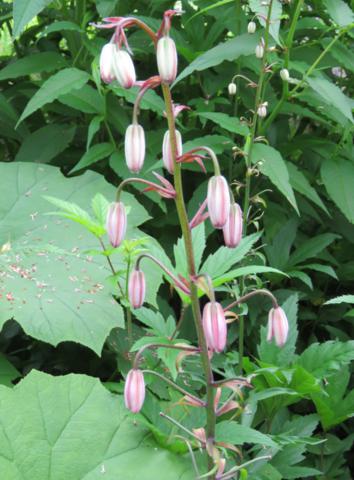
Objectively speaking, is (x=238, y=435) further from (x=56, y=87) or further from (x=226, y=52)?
(x=56, y=87)

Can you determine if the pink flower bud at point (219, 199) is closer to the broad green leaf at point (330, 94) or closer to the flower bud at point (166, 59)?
the flower bud at point (166, 59)

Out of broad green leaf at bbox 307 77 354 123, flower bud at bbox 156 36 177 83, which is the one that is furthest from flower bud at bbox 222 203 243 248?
broad green leaf at bbox 307 77 354 123

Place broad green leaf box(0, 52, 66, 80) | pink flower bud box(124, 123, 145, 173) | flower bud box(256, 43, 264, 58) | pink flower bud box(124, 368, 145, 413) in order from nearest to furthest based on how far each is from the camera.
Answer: pink flower bud box(124, 123, 145, 173) < pink flower bud box(124, 368, 145, 413) < flower bud box(256, 43, 264, 58) < broad green leaf box(0, 52, 66, 80)

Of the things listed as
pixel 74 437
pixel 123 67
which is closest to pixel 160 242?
pixel 74 437

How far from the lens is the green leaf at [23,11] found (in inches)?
91.4

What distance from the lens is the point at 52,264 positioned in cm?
273

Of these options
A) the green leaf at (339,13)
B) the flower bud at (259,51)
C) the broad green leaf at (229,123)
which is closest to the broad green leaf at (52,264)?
the broad green leaf at (229,123)

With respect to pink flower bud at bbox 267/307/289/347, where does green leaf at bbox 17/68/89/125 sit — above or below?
below

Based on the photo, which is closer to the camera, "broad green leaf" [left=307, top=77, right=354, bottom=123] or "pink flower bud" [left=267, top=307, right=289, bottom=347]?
"pink flower bud" [left=267, top=307, right=289, bottom=347]

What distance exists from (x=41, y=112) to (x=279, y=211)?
4.61ft

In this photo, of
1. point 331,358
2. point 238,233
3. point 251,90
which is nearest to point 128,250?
point 238,233

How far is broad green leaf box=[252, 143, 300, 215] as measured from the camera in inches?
99.7

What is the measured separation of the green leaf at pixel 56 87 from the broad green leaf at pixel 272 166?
0.80 meters

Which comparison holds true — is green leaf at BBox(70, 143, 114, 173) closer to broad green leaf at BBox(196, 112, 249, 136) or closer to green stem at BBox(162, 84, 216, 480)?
broad green leaf at BBox(196, 112, 249, 136)
